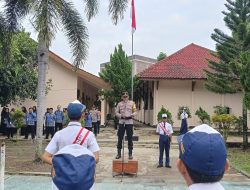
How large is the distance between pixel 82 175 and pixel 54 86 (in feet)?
90.6

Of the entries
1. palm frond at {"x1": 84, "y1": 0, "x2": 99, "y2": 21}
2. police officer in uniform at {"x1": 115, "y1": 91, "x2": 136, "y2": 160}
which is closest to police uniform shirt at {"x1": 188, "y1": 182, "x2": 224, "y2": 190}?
police officer in uniform at {"x1": 115, "y1": 91, "x2": 136, "y2": 160}

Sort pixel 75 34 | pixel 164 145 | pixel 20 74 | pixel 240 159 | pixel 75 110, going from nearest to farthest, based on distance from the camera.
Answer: pixel 75 110 < pixel 164 145 < pixel 75 34 < pixel 240 159 < pixel 20 74

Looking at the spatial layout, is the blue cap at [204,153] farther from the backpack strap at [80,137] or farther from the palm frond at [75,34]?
the palm frond at [75,34]

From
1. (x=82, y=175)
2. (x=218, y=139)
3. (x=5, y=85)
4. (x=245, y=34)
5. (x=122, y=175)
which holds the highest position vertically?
(x=245, y=34)

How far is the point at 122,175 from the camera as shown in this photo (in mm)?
11680

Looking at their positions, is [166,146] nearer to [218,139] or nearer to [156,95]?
[218,139]

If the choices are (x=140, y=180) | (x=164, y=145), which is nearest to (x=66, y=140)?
(x=140, y=180)

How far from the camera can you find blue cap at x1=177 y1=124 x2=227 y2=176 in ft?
7.63

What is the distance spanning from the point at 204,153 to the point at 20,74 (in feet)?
75.6

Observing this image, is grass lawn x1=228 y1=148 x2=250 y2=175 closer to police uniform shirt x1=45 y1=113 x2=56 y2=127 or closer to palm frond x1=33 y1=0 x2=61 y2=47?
palm frond x1=33 y1=0 x2=61 y2=47

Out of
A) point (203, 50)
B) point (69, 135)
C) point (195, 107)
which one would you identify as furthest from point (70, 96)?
point (69, 135)

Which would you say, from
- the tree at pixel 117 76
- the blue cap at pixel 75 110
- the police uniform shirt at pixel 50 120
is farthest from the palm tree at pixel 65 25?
the tree at pixel 117 76

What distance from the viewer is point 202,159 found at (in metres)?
2.33

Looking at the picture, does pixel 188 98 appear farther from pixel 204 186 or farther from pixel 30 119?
pixel 204 186
